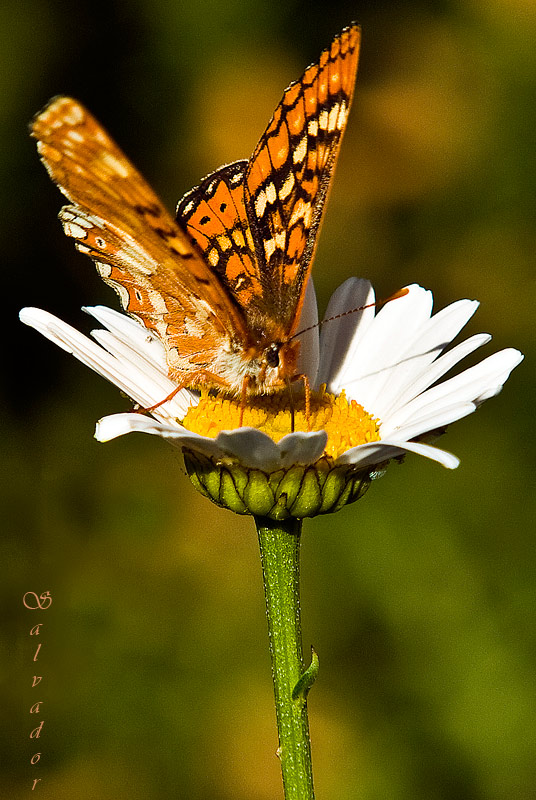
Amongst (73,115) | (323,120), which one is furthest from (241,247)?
(73,115)

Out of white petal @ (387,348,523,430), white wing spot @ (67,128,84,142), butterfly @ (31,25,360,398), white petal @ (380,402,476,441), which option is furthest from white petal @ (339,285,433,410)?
white wing spot @ (67,128,84,142)

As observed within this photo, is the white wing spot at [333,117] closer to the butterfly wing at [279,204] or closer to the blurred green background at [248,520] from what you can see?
the butterfly wing at [279,204]

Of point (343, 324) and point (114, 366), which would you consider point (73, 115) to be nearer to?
point (114, 366)

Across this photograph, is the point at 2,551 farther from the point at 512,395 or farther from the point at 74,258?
the point at 512,395

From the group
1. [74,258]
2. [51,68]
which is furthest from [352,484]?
[51,68]

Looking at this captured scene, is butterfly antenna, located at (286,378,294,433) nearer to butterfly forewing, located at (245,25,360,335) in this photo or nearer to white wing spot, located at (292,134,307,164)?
butterfly forewing, located at (245,25,360,335)

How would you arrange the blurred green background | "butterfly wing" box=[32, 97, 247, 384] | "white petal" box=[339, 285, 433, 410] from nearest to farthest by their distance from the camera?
"butterfly wing" box=[32, 97, 247, 384], "white petal" box=[339, 285, 433, 410], the blurred green background
